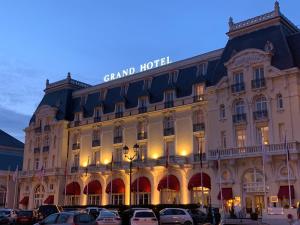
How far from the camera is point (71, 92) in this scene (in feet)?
231

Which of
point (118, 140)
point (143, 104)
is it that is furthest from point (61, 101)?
point (143, 104)

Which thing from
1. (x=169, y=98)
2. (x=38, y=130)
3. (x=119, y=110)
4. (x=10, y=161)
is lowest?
(x=10, y=161)

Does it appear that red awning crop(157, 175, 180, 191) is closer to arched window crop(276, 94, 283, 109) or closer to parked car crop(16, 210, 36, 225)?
arched window crop(276, 94, 283, 109)

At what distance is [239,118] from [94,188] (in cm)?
2361

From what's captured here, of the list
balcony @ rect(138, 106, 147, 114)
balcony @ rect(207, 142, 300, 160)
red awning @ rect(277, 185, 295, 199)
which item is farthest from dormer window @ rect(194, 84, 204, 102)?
red awning @ rect(277, 185, 295, 199)

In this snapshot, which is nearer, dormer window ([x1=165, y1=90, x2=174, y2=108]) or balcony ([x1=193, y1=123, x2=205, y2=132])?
balcony ([x1=193, y1=123, x2=205, y2=132])

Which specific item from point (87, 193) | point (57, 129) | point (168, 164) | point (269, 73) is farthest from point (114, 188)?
point (269, 73)

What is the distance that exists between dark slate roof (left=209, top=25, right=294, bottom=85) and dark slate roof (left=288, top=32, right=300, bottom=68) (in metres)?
0.72

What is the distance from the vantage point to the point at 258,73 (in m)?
45.8

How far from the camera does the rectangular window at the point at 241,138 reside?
150 feet

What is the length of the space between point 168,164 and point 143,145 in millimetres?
6522

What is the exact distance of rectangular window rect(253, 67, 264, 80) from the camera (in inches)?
1793

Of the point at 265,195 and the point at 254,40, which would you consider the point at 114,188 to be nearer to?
the point at 265,195

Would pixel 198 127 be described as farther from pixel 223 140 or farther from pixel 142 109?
pixel 142 109
